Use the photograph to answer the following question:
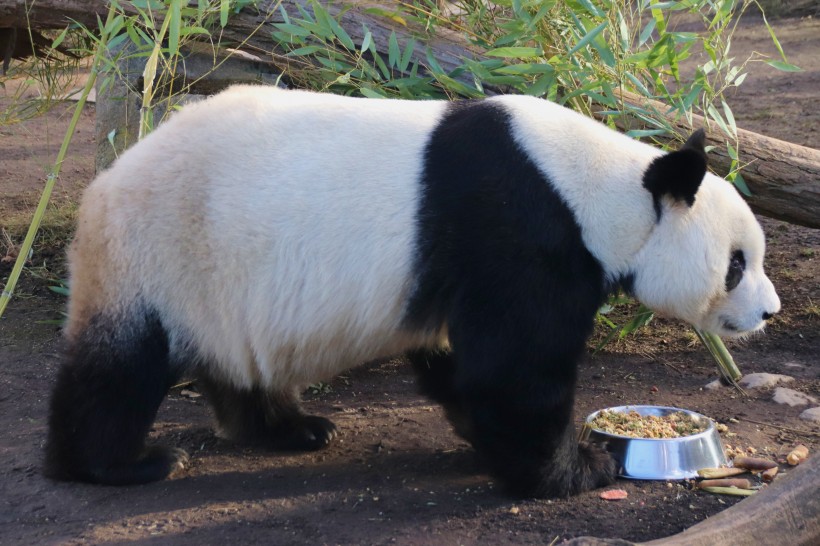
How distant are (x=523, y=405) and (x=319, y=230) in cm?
92

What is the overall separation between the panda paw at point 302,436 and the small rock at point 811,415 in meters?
2.05

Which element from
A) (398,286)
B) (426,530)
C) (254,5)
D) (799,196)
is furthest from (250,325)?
(799,196)

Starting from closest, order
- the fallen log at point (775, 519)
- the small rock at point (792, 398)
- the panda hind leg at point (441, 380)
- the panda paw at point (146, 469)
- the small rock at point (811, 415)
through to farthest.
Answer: the fallen log at point (775, 519), the panda paw at point (146, 469), the panda hind leg at point (441, 380), the small rock at point (811, 415), the small rock at point (792, 398)

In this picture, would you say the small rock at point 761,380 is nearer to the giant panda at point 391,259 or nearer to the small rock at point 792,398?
the small rock at point 792,398

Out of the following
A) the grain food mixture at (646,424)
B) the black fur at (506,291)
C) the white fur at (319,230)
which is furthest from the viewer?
the grain food mixture at (646,424)

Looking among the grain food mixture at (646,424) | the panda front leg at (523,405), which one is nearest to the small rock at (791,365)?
the grain food mixture at (646,424)

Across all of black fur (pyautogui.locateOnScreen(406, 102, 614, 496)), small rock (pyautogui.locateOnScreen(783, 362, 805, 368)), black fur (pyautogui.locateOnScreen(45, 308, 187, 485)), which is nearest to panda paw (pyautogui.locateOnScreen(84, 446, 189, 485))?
black fur (pyautogui.locateOnScreen(45, 308, 187, 485))

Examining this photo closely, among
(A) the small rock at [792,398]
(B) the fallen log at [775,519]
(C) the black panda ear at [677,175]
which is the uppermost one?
(C) the black panda ear at [677,175]

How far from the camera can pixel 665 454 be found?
337 centimetres

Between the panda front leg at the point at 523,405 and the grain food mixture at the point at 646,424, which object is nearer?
the panda front leg at the point at 523,405

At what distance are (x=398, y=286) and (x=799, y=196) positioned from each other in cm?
237

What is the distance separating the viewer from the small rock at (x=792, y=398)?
414 cm

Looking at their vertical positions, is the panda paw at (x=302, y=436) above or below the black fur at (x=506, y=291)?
below

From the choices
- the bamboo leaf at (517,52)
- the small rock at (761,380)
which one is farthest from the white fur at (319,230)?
the small rock at (761,380)
